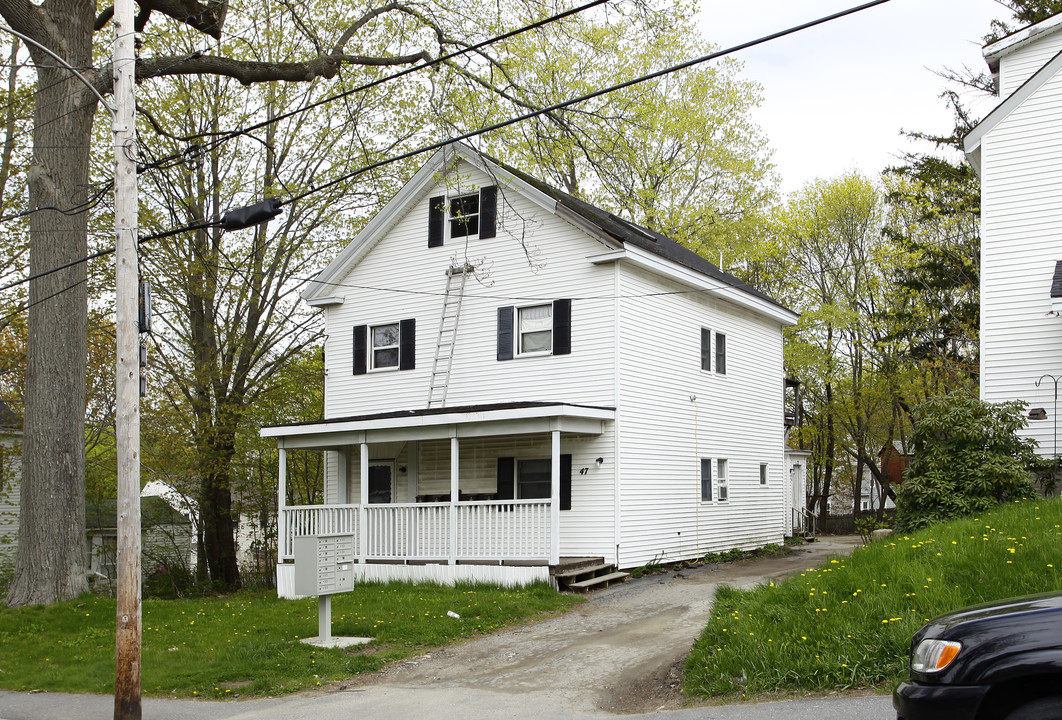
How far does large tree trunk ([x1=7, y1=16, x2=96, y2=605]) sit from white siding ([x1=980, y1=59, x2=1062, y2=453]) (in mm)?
15495

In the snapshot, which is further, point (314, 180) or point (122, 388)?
point (314, 180)

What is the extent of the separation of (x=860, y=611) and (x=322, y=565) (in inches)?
262

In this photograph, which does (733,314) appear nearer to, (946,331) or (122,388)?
(946,331)

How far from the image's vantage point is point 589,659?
11.2 metres

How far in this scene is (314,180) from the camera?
27266 millimetres

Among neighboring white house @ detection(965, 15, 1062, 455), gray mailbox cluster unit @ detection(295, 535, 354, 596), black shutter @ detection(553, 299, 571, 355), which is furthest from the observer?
black shutter @ detection(553, 299, 571, 355)

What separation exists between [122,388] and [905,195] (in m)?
27.7

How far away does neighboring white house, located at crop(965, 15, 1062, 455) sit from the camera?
54.7ft

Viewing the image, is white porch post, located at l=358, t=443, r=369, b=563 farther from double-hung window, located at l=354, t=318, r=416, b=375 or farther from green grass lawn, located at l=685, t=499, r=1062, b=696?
green grass lawn, located at l=685, t=499, r=1062, b=696

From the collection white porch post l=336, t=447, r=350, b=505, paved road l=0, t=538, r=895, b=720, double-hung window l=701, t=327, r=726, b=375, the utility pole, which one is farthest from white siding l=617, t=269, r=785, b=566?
the utility pole

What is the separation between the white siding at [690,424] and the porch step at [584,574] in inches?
24.3

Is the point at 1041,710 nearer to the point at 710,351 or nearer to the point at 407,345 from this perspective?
the point at 407,345

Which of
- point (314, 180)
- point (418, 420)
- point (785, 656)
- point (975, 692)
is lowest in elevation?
point (785, 656)

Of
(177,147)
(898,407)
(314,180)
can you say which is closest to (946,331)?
(898,407)
